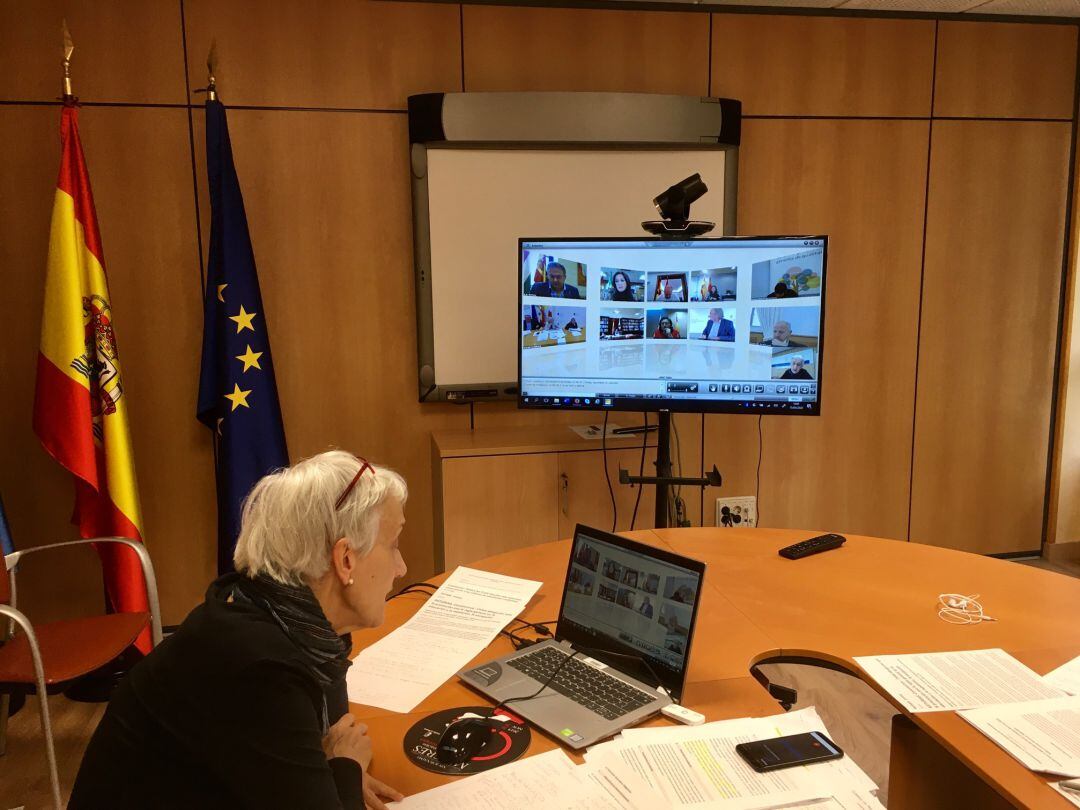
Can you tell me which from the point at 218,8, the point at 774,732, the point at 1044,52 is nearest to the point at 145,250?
the point at 218,8

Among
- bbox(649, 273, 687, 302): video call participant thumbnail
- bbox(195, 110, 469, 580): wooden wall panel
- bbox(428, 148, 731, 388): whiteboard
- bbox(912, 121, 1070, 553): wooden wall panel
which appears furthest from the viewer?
bbox(912, 121, 1070, 553): wooden wall panel

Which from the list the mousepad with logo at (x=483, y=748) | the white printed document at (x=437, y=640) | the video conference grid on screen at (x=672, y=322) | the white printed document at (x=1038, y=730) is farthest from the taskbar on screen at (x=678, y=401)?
the mousepad with logo at (x=483, y=748)

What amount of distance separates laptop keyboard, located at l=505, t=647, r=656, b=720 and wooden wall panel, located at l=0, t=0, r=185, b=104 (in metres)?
2.57

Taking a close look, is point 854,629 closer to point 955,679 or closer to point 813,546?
point 955,679

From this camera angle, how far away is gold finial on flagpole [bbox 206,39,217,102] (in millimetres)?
2809

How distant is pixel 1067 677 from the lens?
1.46 m

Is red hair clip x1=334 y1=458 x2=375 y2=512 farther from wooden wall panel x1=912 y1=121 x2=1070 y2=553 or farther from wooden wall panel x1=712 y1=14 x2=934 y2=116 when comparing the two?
wooden wall panel x1=912 y1=121 x2=1070 y2=553

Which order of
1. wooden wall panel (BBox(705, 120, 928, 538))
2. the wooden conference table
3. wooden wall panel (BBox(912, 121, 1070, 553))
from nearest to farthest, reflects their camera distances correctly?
the wooden conference table, wooden wall panel (BBox(705, 120, 928, 538)), wooden wall panel (BBox(912, 121, 1070, 553))

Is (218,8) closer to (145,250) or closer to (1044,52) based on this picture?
(145,250)

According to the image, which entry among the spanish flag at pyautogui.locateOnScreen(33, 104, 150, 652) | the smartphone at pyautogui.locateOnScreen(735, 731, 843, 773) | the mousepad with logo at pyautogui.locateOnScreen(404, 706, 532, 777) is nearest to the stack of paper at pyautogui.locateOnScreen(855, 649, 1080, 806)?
the smartphone at pyautogui.locateOnScreen(735, 731, 843, 773)

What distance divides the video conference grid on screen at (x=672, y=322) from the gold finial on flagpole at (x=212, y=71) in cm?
124

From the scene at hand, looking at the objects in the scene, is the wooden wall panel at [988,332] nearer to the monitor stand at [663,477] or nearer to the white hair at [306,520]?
the monitor stand at [663,477]

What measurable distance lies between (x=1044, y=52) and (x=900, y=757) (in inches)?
136

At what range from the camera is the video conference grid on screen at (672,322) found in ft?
8.50
